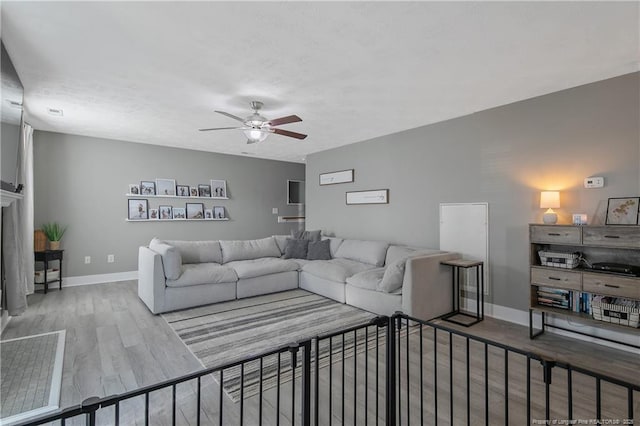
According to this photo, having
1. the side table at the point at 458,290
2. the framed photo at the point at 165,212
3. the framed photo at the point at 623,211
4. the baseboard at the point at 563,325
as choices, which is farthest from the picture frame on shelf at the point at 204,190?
the framed photo at the point at 623,211

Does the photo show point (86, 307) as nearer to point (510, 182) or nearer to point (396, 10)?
point (396, 10)

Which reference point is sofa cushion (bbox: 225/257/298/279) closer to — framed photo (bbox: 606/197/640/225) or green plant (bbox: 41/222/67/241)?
green plant (bbox: 41/222/67/241)

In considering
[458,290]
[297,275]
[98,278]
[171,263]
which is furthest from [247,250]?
[458,290]

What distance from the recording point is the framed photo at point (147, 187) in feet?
19.1

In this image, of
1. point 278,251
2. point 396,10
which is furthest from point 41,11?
point 278,251

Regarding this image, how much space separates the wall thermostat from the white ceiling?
94cm

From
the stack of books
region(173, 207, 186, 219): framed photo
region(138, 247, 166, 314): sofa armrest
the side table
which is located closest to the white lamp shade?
the stack of books

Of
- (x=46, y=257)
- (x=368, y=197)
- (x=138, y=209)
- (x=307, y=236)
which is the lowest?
(x=46, y=257)

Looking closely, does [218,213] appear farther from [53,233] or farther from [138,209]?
[53,233]

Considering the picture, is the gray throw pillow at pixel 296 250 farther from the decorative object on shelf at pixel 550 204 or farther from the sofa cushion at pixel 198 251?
A: the decorative object on shelf at pixel 550 204

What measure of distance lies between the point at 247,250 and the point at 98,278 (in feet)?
8.77

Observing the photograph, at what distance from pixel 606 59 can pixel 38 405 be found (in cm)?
488

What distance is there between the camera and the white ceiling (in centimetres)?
205

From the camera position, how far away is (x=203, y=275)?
13.2ft
